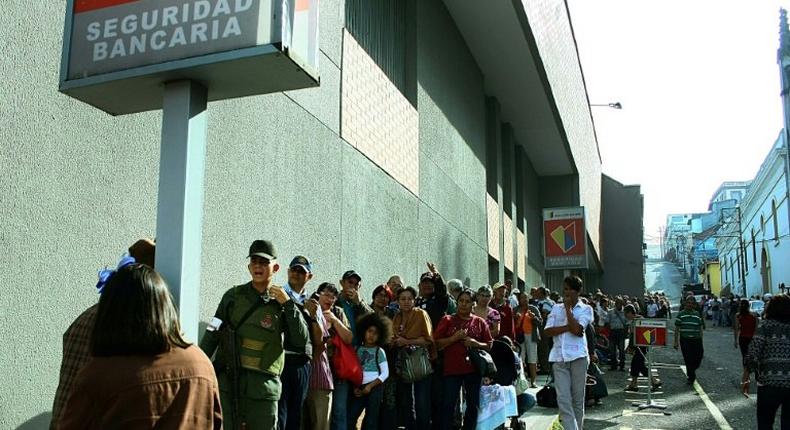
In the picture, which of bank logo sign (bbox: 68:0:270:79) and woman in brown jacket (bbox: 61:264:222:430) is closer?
woman in brown jacket (bbox: 61:264:222:430)

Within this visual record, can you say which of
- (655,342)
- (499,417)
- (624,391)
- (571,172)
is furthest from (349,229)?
(571,172)

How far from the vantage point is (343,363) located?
652 centimetres

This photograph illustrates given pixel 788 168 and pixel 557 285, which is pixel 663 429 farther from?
pixel 788 168

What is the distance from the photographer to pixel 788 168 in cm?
3744

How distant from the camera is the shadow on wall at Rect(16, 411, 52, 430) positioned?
4441mm

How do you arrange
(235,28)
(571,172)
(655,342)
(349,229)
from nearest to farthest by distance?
(235,28), (349,229), (655,342), (571,172)

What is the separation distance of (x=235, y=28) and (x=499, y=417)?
5875mm

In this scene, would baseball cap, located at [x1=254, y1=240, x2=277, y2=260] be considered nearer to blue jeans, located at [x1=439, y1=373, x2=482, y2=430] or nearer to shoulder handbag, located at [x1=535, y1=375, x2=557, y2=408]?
blue jeans, located at [x1=439, y1=373, x2=482, y2=430]

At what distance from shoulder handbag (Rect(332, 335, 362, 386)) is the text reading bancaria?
3.74 meters

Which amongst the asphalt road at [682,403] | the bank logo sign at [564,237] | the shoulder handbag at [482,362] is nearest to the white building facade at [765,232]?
the bank logo sign at [564,237]

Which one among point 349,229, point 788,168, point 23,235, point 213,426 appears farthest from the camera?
point 788,168

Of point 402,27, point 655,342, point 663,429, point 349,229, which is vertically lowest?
point 663,429

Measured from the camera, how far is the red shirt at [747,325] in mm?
15648

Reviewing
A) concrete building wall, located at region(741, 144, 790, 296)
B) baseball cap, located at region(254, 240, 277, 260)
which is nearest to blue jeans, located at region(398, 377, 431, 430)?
baseball cap, located at region(254, 240, 277, 260)
